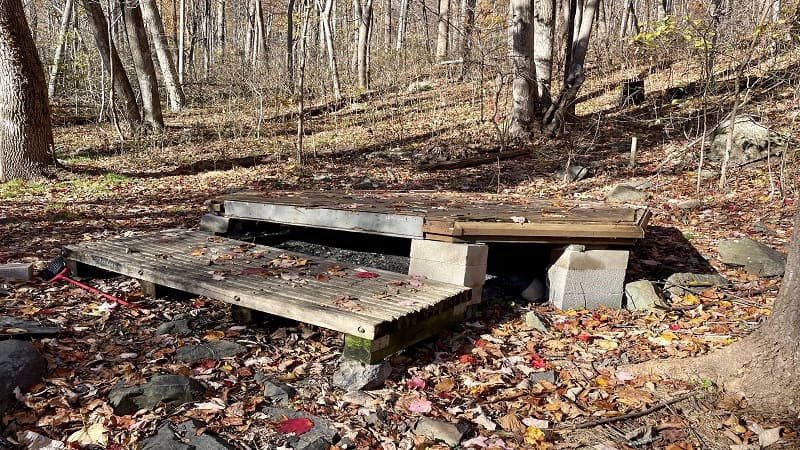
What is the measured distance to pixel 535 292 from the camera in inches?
205

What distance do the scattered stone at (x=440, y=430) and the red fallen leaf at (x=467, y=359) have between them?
32.6 inches

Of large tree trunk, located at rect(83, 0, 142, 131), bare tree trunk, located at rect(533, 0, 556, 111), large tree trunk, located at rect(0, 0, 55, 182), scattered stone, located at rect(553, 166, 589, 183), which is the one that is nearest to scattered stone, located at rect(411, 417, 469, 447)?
scattered stone, located at rect(553, 166, 589, 183)

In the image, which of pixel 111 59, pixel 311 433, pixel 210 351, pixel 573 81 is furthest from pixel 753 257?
pixel 111 59

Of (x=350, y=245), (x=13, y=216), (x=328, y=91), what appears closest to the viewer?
(x=350, y=245)

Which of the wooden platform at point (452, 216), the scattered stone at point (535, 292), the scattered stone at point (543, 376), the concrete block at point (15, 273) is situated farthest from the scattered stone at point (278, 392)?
the concrete block at point (15, 273)

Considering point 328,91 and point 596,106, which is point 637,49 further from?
point 328,91

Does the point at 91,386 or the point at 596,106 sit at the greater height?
the point at 596,106

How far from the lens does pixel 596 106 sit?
1432 centimetres

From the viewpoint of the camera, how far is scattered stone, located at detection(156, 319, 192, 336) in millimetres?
4406

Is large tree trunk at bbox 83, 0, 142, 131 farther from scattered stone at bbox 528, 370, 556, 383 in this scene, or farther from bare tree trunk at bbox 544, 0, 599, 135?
scattered stone at bbox 528, 370, 556, 383

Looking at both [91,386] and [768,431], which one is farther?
[91,386]

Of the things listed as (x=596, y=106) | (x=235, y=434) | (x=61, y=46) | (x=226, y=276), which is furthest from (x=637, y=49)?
(x=61, y=46)

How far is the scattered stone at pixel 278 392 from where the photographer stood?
340 centimetres

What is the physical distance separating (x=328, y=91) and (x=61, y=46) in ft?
30.7
